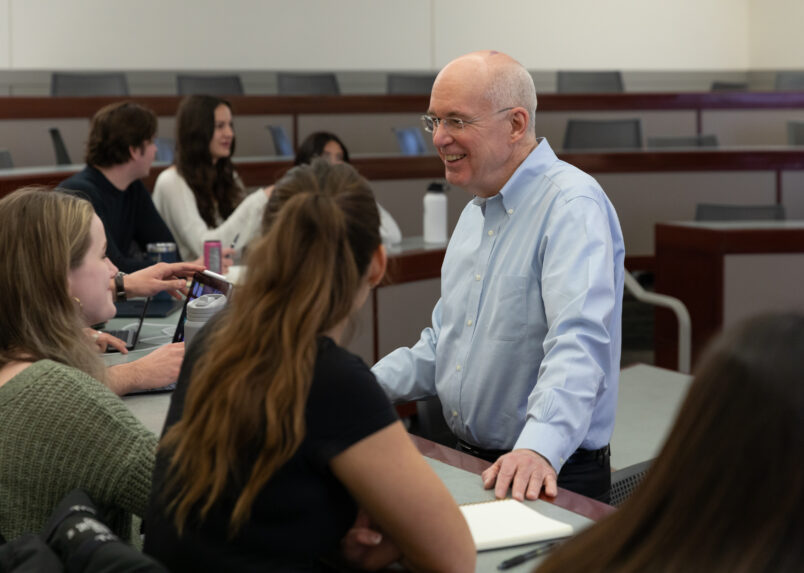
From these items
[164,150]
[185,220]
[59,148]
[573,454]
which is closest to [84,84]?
[164,150]

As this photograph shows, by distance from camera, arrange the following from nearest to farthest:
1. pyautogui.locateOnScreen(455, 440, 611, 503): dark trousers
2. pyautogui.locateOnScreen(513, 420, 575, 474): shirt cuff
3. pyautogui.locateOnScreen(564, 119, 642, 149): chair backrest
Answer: pyautogui.locateOnScreen(513, 420, 575, 474): shirt cuff < pyautogui.locateOnScreen(455, 440, 611, 503): dark trousers < pyautogui.locateOnScreen(564, 119, 642, 149): chair backrest

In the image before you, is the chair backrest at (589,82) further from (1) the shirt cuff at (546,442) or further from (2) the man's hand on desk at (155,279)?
(1) the shirt cuff at (546,442)

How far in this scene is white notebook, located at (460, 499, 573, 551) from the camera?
121 centimetres

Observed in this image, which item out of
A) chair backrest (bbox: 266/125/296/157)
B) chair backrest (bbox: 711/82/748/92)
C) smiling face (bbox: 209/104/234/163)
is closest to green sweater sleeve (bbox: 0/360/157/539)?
smiling face (bbox: 209/104/234/163)

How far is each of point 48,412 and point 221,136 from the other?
281 centimetres

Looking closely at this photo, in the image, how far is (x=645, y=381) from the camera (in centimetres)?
302

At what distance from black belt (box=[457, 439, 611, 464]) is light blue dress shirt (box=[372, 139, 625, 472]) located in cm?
1

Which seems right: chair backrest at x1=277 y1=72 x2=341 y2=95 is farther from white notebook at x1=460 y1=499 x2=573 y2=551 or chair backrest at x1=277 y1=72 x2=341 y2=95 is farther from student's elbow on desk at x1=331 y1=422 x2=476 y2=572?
student's elbow on desk at x1=331 y1=422 x2=476 y2=572

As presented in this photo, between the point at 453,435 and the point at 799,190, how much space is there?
4089mm

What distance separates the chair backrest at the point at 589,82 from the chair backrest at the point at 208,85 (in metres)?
2.81

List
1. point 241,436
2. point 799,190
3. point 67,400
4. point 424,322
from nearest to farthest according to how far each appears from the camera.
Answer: point 241,436
point 67,400
point 424,322
point 799,190

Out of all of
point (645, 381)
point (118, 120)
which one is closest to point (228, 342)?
point (645, 381)

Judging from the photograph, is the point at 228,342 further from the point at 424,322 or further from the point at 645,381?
the point at 424,322

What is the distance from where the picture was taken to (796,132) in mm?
6203
